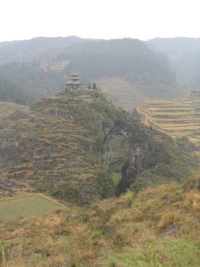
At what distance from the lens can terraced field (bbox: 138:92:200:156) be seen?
59.7 metres

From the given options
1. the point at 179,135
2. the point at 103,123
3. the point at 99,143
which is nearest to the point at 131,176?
the point at 99,143

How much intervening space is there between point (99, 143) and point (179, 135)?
26.4 metres

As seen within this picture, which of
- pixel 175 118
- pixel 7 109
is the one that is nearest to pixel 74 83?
pixel 175 118

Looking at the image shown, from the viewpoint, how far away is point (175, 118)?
228ft

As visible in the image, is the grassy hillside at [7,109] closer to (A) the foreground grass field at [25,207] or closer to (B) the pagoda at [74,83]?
(B) the pagoda at [74,83]

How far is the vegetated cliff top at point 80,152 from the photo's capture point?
27.8 m

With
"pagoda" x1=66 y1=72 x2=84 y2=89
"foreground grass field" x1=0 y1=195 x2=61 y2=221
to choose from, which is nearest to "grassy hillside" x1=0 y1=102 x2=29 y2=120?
"pagoda" x1=66 y1=72 x2=84 y2=89

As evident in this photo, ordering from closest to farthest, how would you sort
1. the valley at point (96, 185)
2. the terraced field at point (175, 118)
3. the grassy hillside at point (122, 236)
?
the grassy hillside at point (122, 236) < the valley at point (96, 185) < the terraced field at point (175, 118)

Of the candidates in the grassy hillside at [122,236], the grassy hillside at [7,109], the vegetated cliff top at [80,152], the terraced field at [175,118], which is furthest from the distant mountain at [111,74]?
the grassy hillside at [122,236]

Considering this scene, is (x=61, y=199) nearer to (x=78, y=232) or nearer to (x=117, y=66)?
(x=78, y=232)

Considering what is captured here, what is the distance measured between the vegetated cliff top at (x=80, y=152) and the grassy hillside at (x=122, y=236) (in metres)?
13.1

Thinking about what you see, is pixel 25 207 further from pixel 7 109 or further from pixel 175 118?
pixel 7 109

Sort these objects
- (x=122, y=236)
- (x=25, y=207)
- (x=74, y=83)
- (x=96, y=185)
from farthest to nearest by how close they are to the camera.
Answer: (x=74, y=83)
(x=96, y=185)
(x=25, y=207)
(x=122, y=236)

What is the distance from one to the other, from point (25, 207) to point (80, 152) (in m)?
12.9
